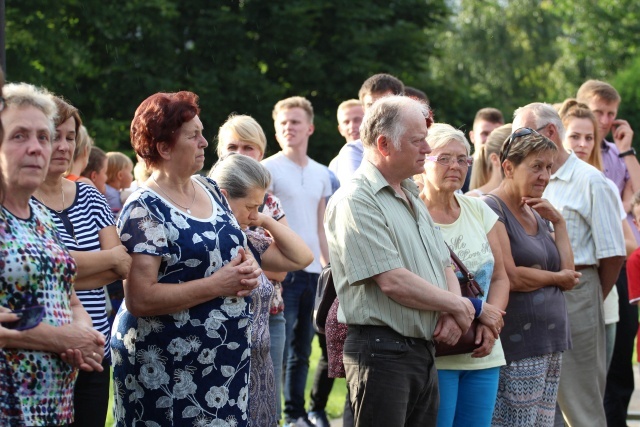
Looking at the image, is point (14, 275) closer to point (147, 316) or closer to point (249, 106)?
point (147, 316)

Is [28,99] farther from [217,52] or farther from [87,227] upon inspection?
[217,52]

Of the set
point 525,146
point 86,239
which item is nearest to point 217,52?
point 525,146

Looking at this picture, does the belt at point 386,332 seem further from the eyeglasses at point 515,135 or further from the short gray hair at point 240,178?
the eyeglasses at point 515,135

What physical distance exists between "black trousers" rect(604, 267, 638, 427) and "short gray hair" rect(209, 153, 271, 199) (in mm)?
3481

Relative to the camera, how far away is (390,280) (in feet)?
14.9

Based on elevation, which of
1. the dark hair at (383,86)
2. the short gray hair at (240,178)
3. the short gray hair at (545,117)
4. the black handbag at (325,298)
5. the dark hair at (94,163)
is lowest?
the black handbag at (325,298)

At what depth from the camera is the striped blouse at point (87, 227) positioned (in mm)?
4266

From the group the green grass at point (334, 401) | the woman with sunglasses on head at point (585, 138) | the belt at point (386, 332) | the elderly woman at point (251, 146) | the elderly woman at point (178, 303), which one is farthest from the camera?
the green grass at point (334, 401)

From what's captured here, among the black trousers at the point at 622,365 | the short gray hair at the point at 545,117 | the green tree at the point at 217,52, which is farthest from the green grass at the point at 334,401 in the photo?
the green tree at the point at 217,52

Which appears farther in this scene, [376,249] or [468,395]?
[468,395]

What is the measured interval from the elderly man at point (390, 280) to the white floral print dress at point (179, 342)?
559 millimetres

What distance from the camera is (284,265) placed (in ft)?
17.3

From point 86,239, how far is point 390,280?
1.35m

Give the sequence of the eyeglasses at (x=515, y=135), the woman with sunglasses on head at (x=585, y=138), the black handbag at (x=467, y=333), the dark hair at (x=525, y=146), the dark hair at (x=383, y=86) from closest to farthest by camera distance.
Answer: the black handbag at (x=467, y=333) → the dark hair at (x=525, y=146) → the eyeglasses at (x=515, y=135) → the woman with sunglasses on head at (x=585, y=138) → the dark hair at (x=383, y=86)
